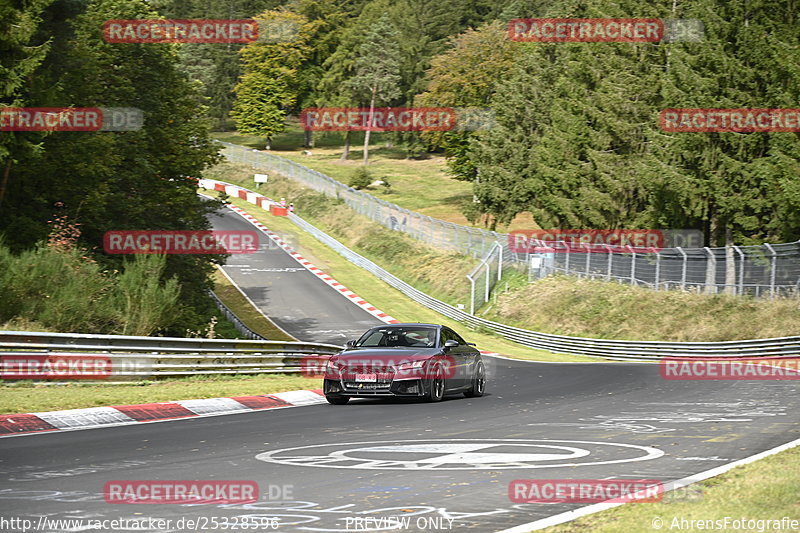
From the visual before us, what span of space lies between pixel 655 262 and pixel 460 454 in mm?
32421

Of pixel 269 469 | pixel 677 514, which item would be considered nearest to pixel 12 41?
pixel 269 469

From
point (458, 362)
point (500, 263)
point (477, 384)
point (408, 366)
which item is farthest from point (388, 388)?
point (500, 263)

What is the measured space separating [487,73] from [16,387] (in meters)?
73.8

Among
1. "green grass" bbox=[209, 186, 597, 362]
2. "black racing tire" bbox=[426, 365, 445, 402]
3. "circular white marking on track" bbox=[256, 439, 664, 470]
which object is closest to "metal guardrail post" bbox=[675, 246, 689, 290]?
"green grass" bbox=[209, 186, 597, 362]

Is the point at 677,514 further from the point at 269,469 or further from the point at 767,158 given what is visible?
the point at 767,158

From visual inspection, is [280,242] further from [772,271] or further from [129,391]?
[129,391]

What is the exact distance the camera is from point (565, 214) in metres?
50.2

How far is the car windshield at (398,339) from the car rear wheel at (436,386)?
0.49 m

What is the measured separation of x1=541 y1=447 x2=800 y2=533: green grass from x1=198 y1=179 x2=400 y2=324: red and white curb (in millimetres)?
36263

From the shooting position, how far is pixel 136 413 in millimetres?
14125

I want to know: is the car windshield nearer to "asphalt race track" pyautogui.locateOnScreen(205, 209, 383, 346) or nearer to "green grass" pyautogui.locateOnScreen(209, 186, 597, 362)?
"asphalt race track" pyautogui.locateOnScreen(205, 209, 383, 346)

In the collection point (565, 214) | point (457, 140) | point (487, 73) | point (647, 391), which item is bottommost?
point (647, 391)

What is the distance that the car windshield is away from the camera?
17.6 m

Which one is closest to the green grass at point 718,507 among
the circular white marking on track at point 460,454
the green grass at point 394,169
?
the circular white marking on track at point 460,454
